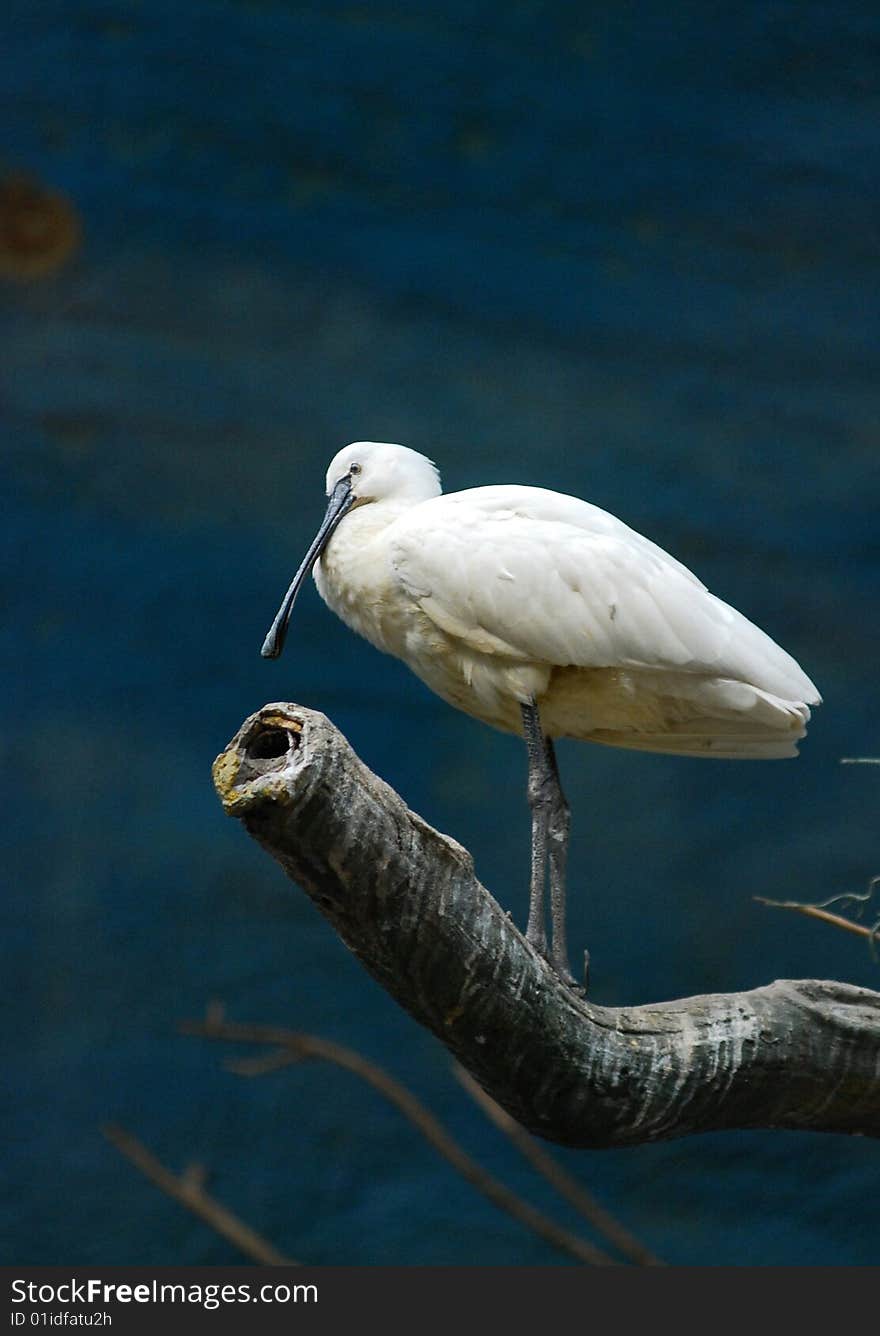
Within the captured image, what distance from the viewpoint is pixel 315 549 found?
2.63 m

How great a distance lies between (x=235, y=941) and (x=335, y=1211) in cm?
55

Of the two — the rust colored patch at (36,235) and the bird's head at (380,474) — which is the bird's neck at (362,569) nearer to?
the bird's head at (380,474)

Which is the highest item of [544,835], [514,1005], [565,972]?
[514,1005]

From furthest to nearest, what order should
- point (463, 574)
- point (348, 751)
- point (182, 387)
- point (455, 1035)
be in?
point (182, 387) < point (463, 574) < point (455, 1035) < point (348, 751)

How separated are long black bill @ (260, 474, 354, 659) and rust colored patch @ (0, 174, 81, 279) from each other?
3.86 ft

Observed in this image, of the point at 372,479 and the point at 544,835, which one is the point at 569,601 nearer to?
the point at 544,835

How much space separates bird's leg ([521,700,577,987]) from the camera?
2443 millimetres

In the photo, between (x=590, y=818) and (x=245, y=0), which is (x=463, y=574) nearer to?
(x=590, y=818)

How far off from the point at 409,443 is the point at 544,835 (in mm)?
1268

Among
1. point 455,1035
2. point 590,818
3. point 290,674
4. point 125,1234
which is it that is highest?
point 455,1035

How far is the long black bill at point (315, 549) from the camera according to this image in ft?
8.52

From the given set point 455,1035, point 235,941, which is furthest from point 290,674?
point 455,1035

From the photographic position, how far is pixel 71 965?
11.1ft

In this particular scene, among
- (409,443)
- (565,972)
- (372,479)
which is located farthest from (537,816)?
(409,443)
